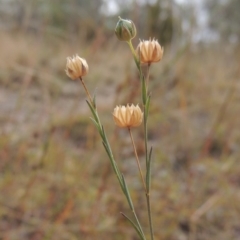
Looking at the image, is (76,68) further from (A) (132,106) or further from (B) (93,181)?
(B) (93,181)

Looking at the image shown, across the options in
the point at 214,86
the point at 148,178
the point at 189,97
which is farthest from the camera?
the point at 214,86

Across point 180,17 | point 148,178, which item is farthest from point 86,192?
point 148,178

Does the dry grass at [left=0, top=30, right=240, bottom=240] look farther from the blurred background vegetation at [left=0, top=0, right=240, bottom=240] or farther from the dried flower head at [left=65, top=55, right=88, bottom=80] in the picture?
the dried flower head at [left=65, top=55, right=88, bottom=80]

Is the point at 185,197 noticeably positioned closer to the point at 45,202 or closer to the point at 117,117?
the point at 45,202

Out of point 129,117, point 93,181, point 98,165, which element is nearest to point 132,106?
point 129,117

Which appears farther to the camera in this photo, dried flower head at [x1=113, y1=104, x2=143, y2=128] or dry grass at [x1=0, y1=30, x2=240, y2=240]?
dry grass at [x1=0, y1=30, x2=240, y2=240]

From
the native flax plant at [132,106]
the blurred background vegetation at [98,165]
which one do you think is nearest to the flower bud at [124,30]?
the native flax plant at [132,106]

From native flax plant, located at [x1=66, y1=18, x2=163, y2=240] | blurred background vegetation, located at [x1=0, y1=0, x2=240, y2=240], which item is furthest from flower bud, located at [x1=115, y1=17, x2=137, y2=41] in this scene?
blurred background vegetation, located at [x1=0, y1=0, x2=240, y2=240]

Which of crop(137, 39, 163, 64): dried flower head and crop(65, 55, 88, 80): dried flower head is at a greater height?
crop(137, 39, 163, 64): dried flower head
